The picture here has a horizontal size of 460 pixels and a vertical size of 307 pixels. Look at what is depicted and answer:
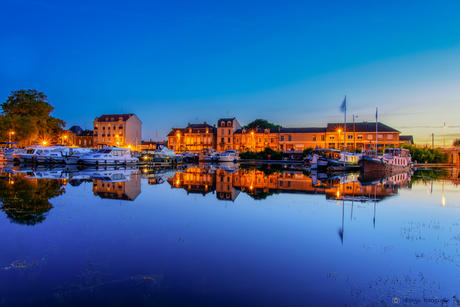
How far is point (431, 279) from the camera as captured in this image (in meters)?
5.31

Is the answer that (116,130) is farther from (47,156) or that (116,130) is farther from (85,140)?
(47,156)

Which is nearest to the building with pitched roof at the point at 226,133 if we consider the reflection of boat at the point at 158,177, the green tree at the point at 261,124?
the green tree at the point at 261,124

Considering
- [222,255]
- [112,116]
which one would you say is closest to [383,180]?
[222,255]

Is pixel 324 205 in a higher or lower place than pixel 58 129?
lower

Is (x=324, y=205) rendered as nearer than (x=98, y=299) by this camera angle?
No

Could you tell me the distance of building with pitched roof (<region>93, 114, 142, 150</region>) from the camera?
286 ft

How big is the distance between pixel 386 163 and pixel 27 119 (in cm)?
5760

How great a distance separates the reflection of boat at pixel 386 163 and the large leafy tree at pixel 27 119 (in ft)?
173

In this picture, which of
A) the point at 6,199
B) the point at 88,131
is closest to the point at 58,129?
the point at 88,131

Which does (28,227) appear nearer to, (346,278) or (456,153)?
(346,278)

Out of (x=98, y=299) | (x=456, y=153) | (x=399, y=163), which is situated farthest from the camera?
(x=456, y=153)

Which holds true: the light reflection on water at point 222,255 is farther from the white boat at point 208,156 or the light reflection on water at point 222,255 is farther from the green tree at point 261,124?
the green tree at point 261,124

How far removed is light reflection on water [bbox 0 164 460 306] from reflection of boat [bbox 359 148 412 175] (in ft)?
83.8

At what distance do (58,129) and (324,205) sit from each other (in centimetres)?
6285
